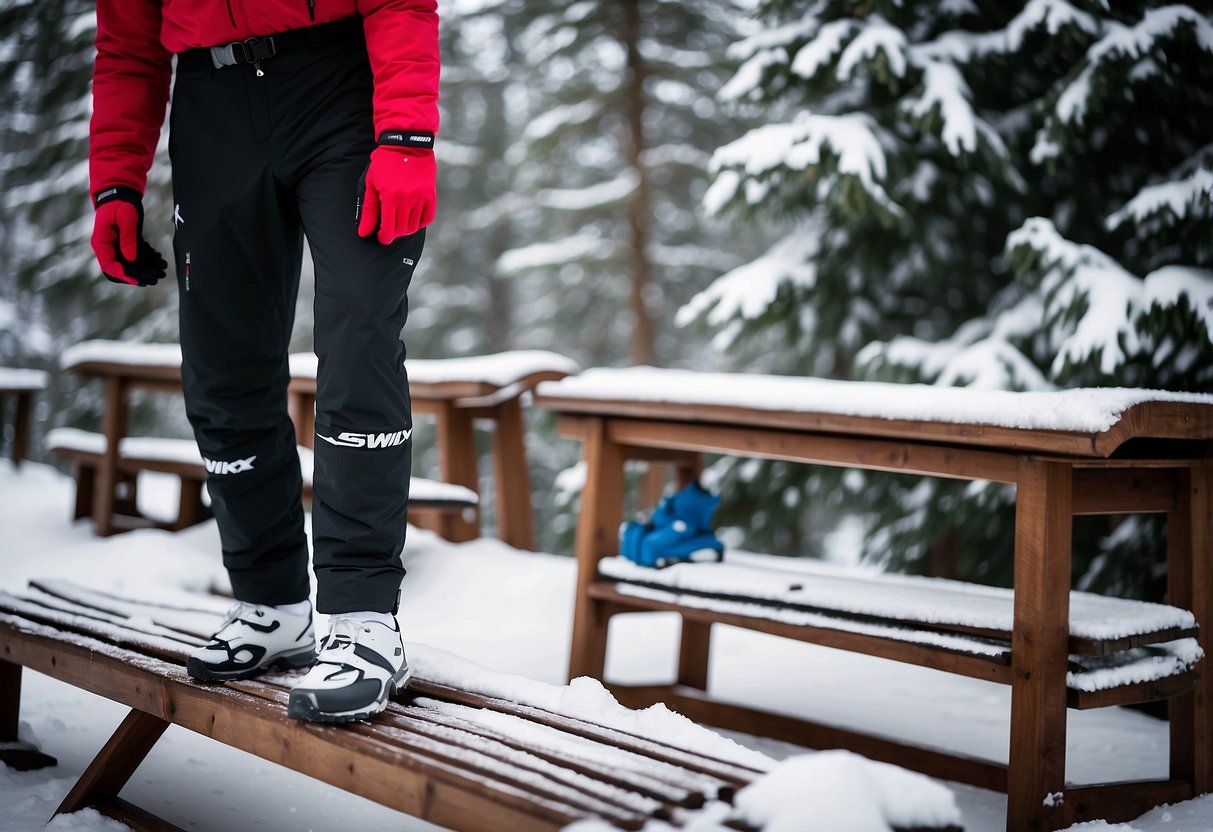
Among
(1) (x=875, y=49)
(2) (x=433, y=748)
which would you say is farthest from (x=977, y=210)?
(2) (x=433, y=748)

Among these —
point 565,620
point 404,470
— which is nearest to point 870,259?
point 565,620

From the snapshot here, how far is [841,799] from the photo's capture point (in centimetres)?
133

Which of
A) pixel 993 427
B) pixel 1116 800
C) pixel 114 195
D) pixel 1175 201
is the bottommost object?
pixel 1116 800

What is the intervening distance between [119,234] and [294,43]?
2.05 feet

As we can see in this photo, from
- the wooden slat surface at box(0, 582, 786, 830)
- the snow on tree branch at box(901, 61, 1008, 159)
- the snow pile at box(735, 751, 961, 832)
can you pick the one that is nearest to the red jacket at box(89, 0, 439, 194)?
the wooden slat surface at box(0, 582, 786, 830)

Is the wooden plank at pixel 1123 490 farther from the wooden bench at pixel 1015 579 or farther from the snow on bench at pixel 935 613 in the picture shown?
the snow on bench at pixel 935 613

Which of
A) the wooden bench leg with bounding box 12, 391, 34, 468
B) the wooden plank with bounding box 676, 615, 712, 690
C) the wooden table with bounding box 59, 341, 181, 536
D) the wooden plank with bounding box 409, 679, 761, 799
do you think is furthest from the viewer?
the wooden bench leg with bounding box 12, 391, 34, 468

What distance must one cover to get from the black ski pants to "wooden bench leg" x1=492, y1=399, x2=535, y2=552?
2.85m

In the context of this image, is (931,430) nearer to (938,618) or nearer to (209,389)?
(938,618)

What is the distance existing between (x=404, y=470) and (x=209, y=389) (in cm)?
51

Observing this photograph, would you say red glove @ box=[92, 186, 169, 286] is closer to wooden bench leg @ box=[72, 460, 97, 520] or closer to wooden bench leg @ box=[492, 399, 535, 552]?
wooden bench leg @ box=[492, 399, 535, 552]

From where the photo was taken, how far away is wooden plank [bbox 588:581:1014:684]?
2.32 m

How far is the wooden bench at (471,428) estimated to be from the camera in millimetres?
4852

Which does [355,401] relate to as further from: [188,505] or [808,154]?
[188,505]
